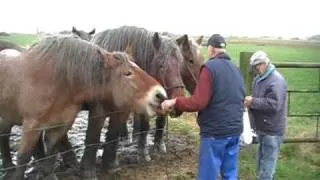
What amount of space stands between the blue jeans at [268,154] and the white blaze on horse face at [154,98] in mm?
1467

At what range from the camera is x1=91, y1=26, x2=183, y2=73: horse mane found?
589 centimetres

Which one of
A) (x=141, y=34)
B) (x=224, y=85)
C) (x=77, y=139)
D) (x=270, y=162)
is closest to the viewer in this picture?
(x=224, y=85)

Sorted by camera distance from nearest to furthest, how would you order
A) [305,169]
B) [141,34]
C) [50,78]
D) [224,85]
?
1. [224,85]
2. [50,78]
3. [141,34]
4. [305,169]

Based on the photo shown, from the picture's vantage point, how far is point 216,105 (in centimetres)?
441

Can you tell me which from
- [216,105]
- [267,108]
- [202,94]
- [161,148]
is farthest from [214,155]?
[161,148]

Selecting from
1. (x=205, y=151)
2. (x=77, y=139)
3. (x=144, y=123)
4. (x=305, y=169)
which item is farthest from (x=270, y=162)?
(x=77, y=139)

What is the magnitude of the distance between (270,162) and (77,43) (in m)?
2.64

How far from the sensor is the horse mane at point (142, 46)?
5.89m

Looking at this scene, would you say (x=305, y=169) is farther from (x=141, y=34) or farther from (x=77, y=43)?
(x=77, y=43)

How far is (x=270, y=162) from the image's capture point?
215 inches

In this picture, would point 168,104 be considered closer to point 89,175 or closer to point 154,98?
point 154,98

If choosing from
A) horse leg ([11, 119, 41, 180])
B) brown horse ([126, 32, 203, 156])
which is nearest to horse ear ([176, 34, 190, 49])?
brown horse ([126, 32, 203, 156])

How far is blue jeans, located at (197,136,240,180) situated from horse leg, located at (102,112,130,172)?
149 centimetres

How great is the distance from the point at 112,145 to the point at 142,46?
1368 millimetres
